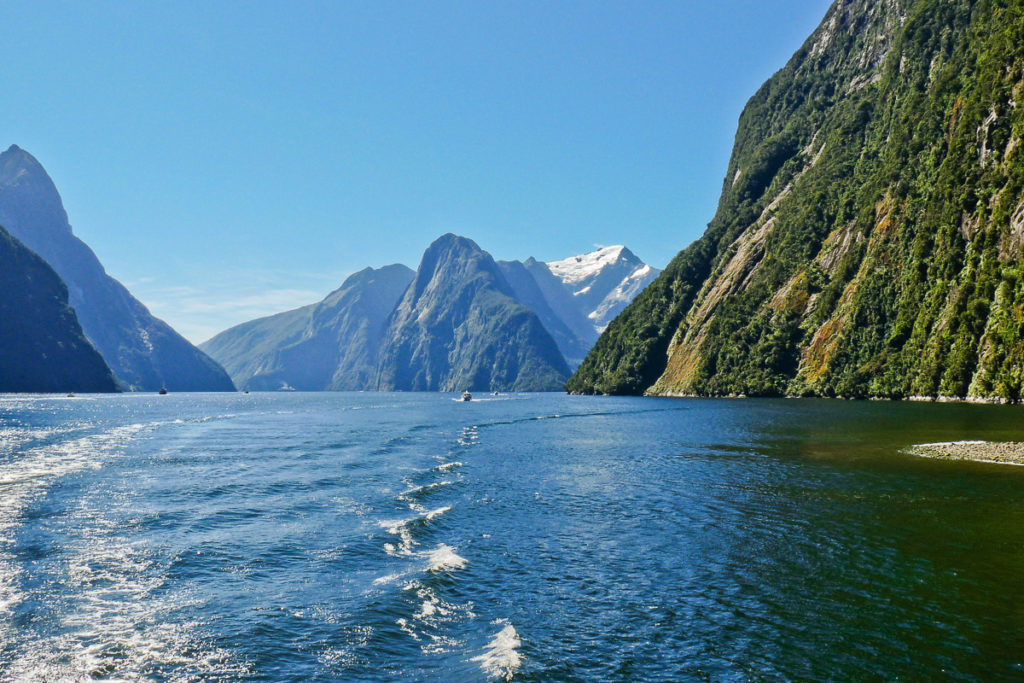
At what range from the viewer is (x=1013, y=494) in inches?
1380

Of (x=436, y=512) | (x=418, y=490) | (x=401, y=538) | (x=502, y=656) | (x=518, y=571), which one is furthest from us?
(x=418, y=490)

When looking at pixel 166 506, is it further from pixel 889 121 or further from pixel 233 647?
pixel 889 121

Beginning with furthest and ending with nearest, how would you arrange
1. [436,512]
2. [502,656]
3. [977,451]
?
[977,451] → [436,512] → [502,656]

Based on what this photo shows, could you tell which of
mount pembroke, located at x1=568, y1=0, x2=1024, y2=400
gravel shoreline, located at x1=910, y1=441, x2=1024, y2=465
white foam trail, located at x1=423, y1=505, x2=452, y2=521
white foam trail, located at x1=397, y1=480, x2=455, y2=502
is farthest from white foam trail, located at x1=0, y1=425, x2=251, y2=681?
mount pembroke, located at x1=568, y1=0, x2=1024, y2=400

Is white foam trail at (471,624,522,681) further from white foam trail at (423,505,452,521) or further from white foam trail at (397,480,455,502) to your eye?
white foam trail at (397,480,455,502)

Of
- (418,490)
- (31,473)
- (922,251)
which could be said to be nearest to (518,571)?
(418,490)

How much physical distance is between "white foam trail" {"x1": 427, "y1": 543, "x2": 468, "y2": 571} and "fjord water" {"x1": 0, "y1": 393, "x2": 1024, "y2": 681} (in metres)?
0.18

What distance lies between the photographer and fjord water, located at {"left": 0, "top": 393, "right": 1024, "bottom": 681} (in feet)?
56.4

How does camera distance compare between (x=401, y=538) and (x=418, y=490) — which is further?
(x=418, y=490)

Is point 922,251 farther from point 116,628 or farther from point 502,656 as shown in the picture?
point 116,628

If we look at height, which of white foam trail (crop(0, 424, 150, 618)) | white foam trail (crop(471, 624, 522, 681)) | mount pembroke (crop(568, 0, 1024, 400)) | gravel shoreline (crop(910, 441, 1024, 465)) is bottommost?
white foam trail (crop(0, 424, 150, 618))

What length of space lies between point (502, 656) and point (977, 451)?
50152 mm

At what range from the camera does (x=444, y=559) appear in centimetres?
2722

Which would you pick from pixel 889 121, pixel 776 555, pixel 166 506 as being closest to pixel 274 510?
pixel 166 506
